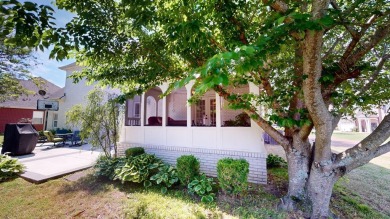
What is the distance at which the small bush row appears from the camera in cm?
459

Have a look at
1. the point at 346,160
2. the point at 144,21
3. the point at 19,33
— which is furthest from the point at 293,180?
the point at 19,33

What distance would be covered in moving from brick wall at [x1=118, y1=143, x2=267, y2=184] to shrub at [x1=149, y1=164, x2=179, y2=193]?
4.11 ft

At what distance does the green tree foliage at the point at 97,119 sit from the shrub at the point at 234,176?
17.0ft

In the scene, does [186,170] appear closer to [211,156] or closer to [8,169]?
[211,156]

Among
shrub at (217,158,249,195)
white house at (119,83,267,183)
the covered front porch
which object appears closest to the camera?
shrub at (217,158,249,195)

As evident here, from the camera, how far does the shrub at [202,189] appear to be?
462cm

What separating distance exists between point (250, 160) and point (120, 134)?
241 inches

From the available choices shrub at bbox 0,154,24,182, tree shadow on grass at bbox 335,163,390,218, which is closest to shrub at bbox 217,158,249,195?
tree shadow on grass at bbox 335,163,390,218

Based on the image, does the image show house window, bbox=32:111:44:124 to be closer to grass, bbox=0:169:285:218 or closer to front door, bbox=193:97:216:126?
grass, bbox=0:169:285:218

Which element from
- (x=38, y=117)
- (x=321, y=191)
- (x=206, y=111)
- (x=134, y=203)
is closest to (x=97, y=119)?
(x=134, y=203)

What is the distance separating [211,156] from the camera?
21.8ft

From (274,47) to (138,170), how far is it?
5.35 meters

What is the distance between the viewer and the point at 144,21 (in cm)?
306

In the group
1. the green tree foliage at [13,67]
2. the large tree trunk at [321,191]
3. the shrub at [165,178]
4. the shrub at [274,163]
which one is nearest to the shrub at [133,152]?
the shrub at [165,178]
